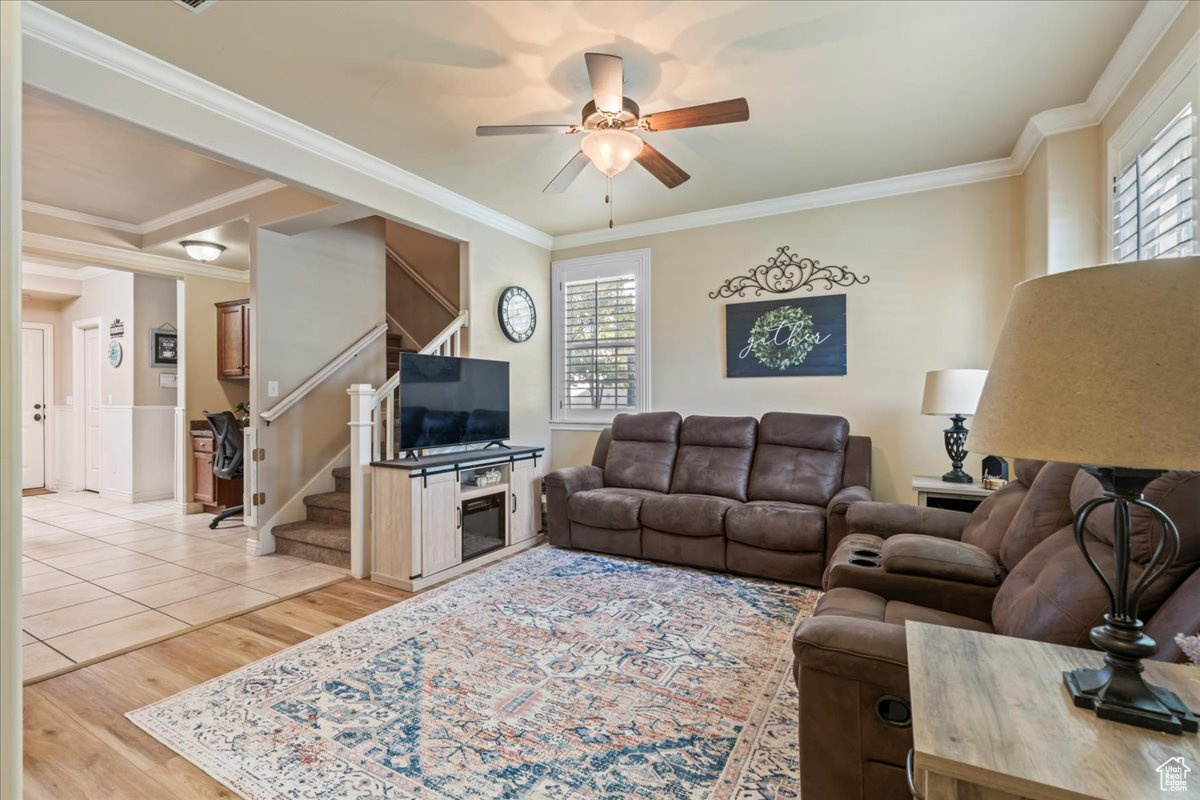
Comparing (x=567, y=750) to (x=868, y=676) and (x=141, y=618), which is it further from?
(x=141, y=618)

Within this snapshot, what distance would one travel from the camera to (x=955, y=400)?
10.8ft

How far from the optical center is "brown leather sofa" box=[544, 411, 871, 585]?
11.3 ft

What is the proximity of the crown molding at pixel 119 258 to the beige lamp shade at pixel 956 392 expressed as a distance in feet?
22.4

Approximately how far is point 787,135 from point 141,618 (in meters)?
4.51

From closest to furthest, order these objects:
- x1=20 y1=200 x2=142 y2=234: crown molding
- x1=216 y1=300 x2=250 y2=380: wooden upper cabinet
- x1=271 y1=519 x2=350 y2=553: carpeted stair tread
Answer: x1=271 y1=519 x2=350 y2=553: carpeted stair tread
x1=20 y1=200 x2=142 y2=234: crown molding
x1=216 y1=300 x2=250 y2=380: wooden upper cabinet

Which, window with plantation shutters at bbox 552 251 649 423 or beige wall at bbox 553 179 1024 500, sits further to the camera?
window with plantation shutters at bbox 552 251 649 423

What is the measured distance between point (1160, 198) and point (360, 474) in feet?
14.2

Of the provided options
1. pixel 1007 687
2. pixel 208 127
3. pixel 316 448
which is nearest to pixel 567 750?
pixel 1007 687

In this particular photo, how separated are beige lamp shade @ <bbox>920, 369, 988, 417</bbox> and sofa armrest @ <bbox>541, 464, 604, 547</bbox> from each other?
2.48 m

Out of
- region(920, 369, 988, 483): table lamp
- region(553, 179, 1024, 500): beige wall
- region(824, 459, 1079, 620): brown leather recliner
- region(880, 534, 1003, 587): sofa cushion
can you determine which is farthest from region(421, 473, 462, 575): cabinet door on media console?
region(920, 369, 988, 483): table lamp

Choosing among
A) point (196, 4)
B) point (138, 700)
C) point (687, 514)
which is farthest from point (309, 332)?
point (687, 514)

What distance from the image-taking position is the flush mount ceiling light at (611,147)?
2553mm

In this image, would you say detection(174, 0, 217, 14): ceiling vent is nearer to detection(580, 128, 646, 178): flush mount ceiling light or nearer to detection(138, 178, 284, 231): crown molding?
detection(580, 128, 646, 178): flush mount ceiling light

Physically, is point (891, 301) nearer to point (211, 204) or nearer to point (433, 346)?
point (433, 346)
